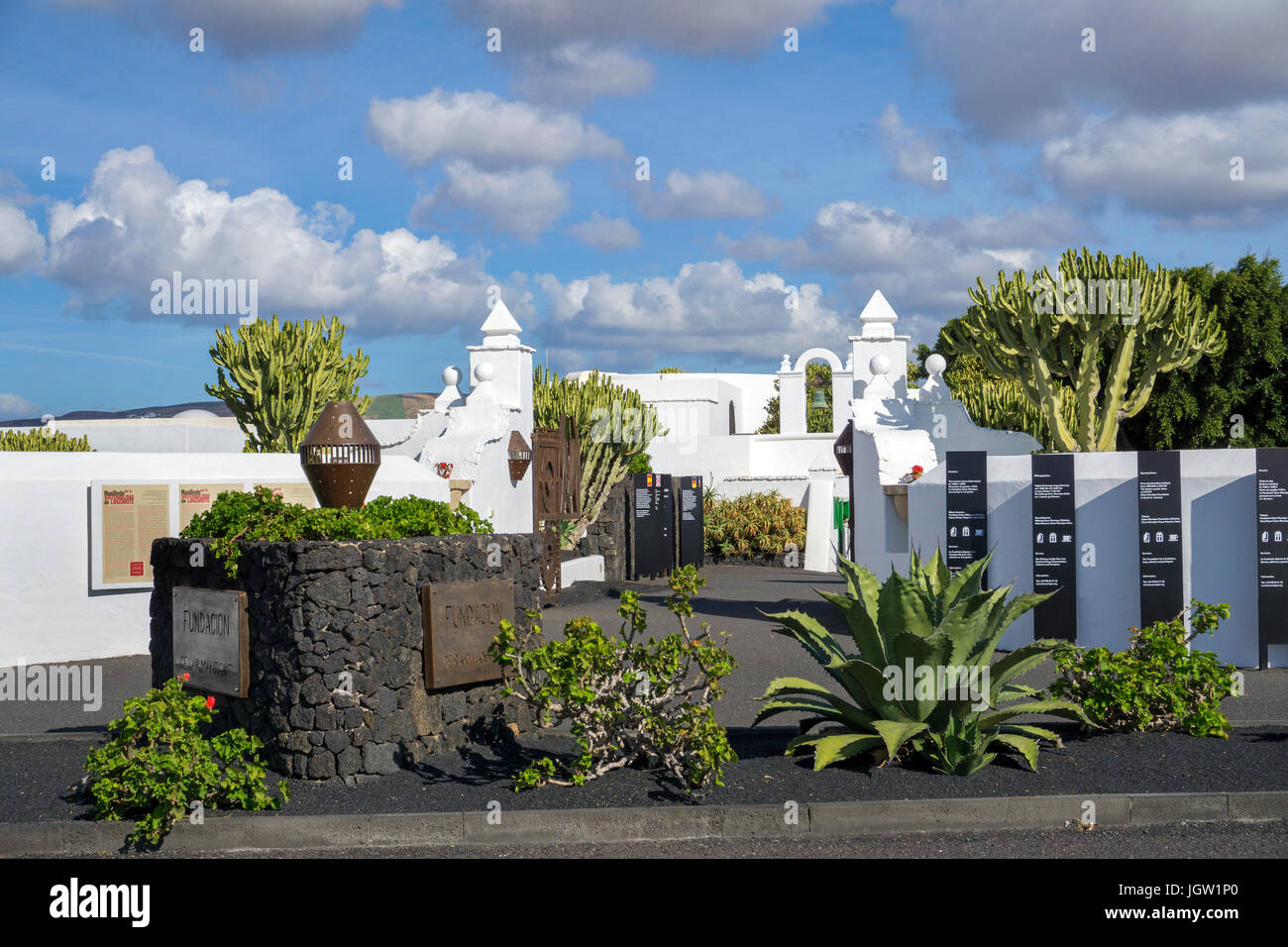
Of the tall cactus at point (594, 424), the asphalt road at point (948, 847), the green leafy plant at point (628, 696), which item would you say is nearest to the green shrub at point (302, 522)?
the green leafy plant at point (628, 696)

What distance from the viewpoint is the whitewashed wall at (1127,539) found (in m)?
10.7

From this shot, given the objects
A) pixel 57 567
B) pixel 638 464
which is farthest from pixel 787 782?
pixel 638 464

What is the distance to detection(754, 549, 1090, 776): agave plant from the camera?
6086mm

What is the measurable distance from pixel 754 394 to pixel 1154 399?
21.8m

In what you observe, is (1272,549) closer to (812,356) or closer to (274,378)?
(274,378)

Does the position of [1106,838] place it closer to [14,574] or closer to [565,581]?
[14,574]

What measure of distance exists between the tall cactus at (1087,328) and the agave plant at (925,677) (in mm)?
10142

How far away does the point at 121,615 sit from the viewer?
12.0 metres

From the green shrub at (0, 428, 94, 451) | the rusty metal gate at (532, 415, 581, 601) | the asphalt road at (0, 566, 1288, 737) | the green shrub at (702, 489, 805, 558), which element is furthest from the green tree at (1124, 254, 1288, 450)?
the green shrub at (0, 428, 94, 451)

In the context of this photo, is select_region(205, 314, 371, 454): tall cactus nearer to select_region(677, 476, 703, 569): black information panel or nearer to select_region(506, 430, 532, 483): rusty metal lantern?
select_region(506, 430, 532, 483): rusty metal lantern

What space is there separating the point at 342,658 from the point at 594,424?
15.3 m

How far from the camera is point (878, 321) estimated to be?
20.5 m
